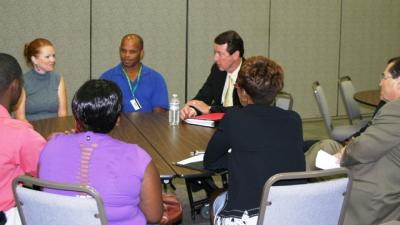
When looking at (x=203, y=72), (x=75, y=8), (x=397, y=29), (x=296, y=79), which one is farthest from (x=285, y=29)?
(x=75, y=8)

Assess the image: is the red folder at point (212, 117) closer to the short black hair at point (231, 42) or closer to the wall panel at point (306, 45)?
the short black hair at point (231, 42)

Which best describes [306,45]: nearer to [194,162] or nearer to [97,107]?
[194,162]

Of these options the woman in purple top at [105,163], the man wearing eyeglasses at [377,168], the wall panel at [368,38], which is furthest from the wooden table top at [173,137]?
the wall panel at [368,38]

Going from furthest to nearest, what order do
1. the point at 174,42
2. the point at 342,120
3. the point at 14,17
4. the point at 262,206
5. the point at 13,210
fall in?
the point at 342,120
the point at 174,42
the point at 14,17
the point at 13,210
the point at 262,206

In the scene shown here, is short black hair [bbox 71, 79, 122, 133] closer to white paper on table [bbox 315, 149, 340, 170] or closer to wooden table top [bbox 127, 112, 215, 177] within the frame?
wooden table top [bbox 127, 112, 215, 177]

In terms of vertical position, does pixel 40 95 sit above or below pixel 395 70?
below

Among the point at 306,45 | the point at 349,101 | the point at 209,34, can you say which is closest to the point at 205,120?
the point at 349,101

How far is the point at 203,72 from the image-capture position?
7.66 m

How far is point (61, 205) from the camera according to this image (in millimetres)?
2066

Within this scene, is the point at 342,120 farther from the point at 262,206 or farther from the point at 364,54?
the point at 262,206

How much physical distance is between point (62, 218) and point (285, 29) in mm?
6399

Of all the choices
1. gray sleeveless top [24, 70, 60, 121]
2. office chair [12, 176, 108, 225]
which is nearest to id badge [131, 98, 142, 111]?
gray sleeveless top [24, 70, 60, 121]

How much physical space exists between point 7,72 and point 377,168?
186cm

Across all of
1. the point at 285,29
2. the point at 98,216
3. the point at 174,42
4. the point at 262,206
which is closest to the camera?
the point at 98,216
